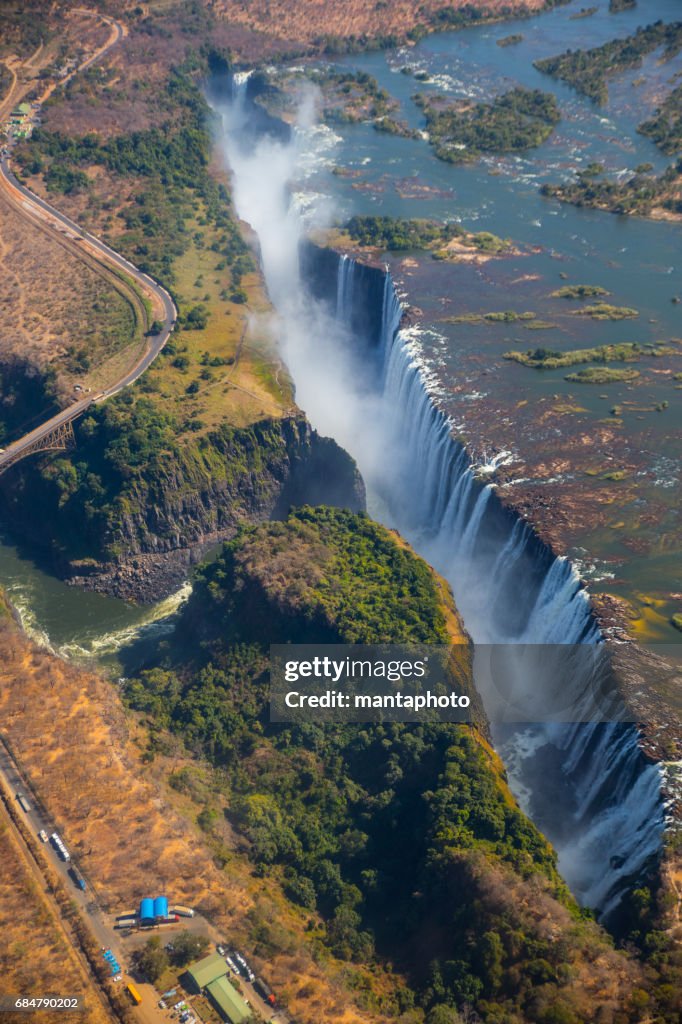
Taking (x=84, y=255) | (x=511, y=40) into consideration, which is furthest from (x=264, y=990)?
(x=511, y=40)

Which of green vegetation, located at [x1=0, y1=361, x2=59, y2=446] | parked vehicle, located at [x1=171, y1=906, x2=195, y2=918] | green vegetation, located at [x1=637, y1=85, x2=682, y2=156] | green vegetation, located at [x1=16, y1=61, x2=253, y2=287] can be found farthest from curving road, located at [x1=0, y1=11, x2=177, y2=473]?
green vegetation, located at [x1=637, y1=85, x2=682, y2=156]

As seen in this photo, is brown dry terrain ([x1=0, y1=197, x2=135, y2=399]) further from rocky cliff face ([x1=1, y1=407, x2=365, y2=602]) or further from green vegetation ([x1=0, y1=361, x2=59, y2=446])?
rocky cliff face ([x1=1, y1=407, x2=365, y2=602])

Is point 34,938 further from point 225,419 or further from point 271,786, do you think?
point 225,419

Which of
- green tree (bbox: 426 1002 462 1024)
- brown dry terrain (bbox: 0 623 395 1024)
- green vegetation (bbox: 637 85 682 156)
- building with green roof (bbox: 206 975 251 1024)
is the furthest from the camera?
green vegetation (bbox: 637 85 682 156)

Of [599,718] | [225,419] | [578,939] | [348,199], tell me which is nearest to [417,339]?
[225,419]

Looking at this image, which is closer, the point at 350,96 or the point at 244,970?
the point at 244,970

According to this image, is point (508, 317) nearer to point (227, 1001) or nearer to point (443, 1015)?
point (443, 1015)

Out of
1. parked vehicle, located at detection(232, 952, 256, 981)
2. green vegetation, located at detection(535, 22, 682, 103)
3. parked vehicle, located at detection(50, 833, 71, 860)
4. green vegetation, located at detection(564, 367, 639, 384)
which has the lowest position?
parked vehicle, located at detection(232, 952, 256, 981)

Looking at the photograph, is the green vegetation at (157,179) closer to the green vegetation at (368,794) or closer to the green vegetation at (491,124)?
the green vegetation at (491,124)
